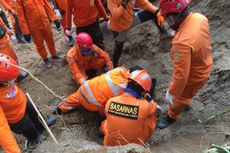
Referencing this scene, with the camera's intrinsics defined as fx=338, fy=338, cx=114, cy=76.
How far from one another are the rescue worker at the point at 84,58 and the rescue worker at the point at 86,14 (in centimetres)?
48

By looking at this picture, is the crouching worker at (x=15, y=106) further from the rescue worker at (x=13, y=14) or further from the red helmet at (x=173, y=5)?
the rescue worker at (x=13, y=14)

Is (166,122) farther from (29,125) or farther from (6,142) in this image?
(6,142)

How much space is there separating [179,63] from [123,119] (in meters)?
0.90

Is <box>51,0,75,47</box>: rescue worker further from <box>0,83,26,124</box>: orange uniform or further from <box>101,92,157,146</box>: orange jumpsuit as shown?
<box>101,92,157,146</box>: orange jumpsuit

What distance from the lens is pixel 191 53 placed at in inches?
144

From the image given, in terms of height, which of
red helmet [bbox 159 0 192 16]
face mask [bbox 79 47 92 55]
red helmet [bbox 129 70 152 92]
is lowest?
face mask [bbox 79 47 92 55]

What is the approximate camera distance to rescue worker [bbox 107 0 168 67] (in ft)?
16.8

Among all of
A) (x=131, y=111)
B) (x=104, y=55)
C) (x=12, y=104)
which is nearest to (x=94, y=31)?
(x=104, y=55)

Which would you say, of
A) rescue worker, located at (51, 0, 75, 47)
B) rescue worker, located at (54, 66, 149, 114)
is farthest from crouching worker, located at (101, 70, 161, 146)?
rescue worker, located at (51, 0, 75, 47)

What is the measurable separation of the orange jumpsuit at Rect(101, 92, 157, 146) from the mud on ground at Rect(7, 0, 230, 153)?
28 centimetres

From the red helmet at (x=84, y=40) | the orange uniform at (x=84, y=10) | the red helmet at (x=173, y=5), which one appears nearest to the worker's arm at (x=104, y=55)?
Result: the red helmet at (x=84, y=40)

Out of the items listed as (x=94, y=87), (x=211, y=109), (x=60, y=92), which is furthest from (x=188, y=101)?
(x=60, y=92)

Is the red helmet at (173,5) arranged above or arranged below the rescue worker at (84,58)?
above

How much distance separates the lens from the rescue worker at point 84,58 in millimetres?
5297
